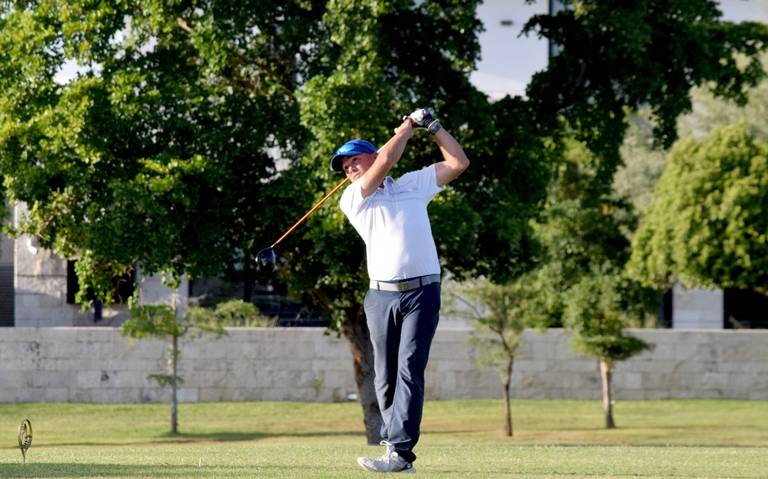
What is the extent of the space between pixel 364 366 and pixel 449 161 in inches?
543

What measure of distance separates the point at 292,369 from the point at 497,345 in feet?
15.5

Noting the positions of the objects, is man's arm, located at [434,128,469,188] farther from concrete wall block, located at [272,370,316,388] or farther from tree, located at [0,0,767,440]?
concrete wall block, located at [272,370,316,388]

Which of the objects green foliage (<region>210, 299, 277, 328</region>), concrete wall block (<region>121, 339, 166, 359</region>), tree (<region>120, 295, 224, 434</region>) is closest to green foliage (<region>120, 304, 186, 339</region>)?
tree (<region>120, 295, 224, 434</region>)

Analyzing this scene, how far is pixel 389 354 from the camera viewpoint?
9047 mm

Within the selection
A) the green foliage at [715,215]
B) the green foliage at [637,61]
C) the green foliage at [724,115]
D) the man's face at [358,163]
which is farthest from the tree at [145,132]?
the green foliage at [724,115]

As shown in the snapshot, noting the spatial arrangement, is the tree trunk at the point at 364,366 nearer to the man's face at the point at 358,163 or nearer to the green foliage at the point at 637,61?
the green foliage at the point at 637,61

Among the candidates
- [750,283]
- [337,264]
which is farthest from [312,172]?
[750,283]

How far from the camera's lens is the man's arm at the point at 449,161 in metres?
8.84

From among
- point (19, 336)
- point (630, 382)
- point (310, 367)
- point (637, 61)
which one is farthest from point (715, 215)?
point (19, 336)

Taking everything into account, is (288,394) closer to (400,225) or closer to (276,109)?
(276,109)

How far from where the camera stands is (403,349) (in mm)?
8891

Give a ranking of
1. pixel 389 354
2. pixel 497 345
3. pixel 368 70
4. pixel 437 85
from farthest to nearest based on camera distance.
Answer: pixel 497 345 → pixel 437 85 → pixel 368 70 → pixel 389 354

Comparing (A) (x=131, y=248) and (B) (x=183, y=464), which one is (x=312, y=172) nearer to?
(A) (x=131, y=248)

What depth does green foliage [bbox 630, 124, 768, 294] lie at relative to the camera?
32.3m
